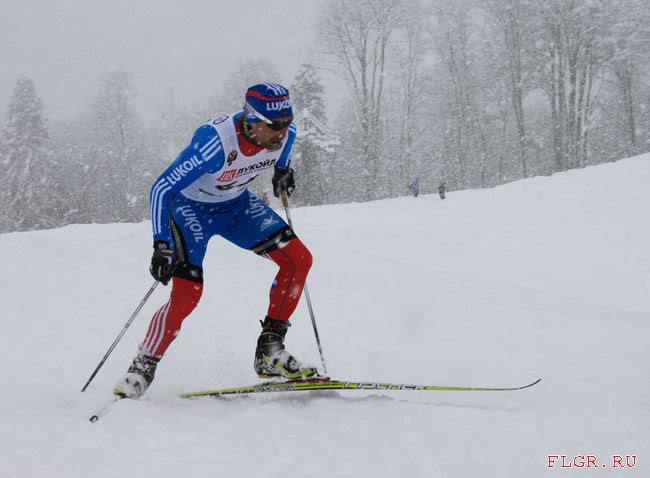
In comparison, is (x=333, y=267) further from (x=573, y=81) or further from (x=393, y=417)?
(x=573, y=81)

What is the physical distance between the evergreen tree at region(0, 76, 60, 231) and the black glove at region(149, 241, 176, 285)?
2976 cm

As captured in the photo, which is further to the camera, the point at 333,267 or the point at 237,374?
the point at 333,267

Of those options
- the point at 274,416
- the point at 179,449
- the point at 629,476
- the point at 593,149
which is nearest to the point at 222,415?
the point at 274,416

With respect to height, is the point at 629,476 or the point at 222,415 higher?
the point at 222,415

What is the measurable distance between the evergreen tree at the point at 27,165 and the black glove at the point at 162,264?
97.6 feet

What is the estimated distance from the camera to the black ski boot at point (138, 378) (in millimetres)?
3061

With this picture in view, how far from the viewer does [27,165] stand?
29203mm

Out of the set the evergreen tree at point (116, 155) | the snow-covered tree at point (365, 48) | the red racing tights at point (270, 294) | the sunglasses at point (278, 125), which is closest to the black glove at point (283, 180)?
the red racing tights at point (270, 294)

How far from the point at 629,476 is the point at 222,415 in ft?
6.69

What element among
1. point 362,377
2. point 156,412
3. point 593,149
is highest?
point 593,149

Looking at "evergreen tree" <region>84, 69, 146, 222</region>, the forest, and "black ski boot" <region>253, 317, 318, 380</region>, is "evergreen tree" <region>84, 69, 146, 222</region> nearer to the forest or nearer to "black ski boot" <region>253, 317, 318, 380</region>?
the forest

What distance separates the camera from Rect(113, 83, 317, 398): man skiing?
10.3 ft

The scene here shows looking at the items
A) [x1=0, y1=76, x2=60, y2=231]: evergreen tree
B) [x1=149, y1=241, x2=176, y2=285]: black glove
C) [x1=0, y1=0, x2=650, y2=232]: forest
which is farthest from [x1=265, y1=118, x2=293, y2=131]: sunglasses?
[x1=0, y1=76, x2=60, y2=231]: evergreen tree

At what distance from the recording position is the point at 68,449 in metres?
2.36
